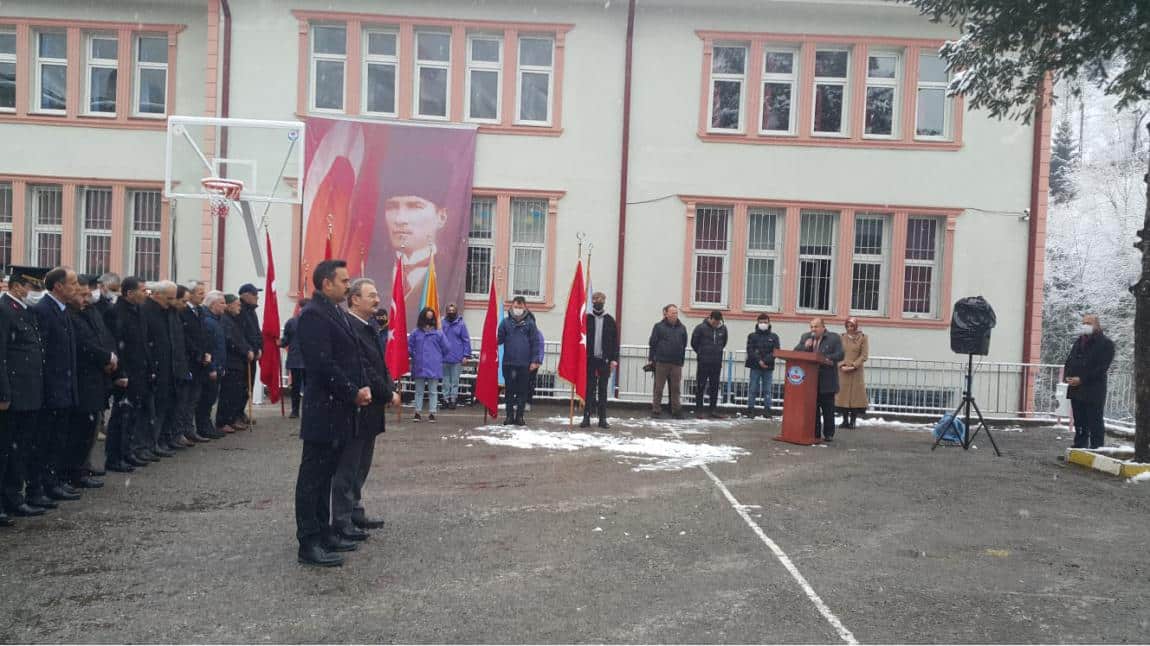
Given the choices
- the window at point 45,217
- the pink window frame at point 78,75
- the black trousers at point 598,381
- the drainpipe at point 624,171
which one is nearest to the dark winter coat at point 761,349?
the drainpipe at point 624,171

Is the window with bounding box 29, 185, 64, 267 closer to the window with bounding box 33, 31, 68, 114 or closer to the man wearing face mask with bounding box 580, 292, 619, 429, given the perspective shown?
the window with bounding box 33, 31, 68, 114

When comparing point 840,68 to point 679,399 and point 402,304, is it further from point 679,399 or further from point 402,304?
point 402,304

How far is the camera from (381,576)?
5699mm

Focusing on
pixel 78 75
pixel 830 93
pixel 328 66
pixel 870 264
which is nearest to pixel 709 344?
pixel 870 264

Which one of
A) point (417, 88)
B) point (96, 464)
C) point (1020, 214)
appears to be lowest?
point (96, 464)

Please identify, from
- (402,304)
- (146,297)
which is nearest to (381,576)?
(146,297)

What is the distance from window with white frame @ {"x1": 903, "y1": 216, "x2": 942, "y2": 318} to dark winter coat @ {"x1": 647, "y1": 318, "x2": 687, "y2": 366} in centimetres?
541

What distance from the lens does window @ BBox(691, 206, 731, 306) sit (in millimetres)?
18203

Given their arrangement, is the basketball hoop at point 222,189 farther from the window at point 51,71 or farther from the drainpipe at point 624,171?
the drainpipe at point 624,171

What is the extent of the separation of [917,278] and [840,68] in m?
4.42

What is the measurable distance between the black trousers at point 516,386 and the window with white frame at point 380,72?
7.25 m

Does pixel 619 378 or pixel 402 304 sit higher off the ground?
pixel 402 304

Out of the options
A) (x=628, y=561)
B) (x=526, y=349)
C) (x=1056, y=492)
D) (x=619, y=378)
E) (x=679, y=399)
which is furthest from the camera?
(x=619, y=378)

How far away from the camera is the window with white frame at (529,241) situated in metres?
18.2
